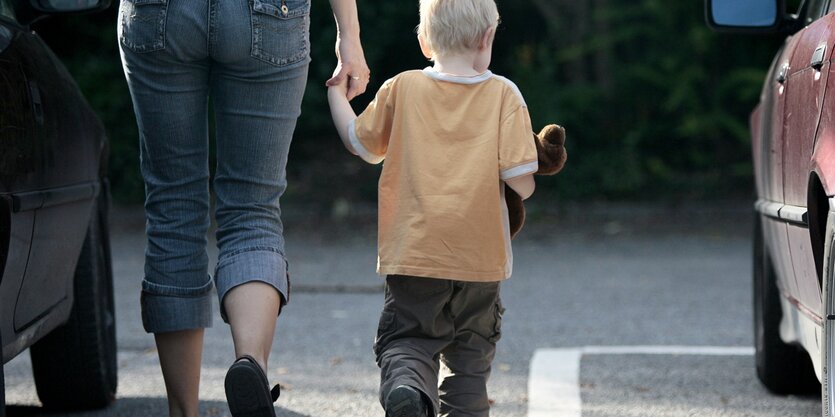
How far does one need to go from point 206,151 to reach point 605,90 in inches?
373

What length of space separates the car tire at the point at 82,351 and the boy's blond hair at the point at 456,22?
5.13ft

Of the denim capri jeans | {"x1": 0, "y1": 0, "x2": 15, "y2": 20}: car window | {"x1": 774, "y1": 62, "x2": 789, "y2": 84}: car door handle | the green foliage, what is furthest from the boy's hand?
the green foliage

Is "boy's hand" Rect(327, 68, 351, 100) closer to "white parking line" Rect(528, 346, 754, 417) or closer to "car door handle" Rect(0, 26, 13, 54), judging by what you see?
"car door handle" Rect(0, 26, 13, 54)

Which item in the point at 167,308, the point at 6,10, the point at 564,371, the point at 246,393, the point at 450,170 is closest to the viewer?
the point at 246,393

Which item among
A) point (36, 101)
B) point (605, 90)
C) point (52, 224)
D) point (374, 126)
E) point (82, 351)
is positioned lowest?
point (605, 90)

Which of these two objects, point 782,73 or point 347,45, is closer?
point 347,45

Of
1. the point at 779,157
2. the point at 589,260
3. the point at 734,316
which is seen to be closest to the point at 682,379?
the point at 779,157

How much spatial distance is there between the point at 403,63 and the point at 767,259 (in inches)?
323

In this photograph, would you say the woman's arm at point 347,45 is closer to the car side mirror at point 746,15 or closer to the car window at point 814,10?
the car window at point 814,10

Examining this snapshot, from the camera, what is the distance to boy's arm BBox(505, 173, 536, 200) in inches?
126

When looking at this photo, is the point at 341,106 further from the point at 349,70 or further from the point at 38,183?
the point at 38,183

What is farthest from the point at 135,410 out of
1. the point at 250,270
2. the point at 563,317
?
the point at 563,317

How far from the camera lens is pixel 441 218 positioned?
3.16 metres

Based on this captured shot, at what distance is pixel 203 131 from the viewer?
3.14 m
